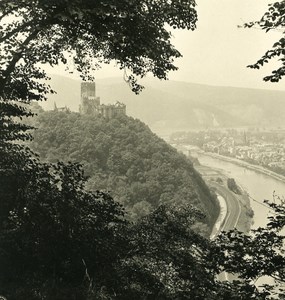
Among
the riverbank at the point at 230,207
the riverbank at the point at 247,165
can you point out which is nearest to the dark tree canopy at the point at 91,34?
the riverbank at the point at 230,207

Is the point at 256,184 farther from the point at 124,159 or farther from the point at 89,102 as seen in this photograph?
→ the point at 89,102

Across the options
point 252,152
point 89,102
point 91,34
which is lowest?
point 252,152

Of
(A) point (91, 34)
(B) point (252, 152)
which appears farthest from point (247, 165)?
(A) point (91, 34)

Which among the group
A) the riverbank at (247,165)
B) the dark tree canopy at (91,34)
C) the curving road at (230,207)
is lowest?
the curving road at (230,207)

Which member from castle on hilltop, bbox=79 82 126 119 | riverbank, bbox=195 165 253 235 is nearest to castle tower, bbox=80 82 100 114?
castle on hilltop, bbox=79 82 126 119

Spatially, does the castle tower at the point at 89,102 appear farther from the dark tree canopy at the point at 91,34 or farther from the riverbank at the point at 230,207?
the dark tree canopy at the point at 91,34

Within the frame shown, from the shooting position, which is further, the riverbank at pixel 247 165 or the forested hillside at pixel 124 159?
the riverbank at pixel 247 165

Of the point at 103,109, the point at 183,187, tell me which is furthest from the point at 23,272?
the point at 103,109
